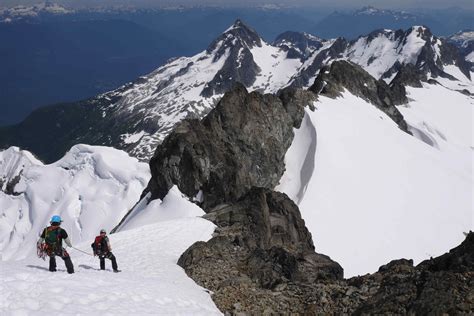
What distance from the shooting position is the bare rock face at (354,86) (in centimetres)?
9469

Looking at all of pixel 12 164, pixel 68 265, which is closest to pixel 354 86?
pixel 68 265

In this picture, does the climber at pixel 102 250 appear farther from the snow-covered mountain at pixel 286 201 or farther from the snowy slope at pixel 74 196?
the snowy slope at pixel 74 196

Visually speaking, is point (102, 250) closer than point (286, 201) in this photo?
Yes

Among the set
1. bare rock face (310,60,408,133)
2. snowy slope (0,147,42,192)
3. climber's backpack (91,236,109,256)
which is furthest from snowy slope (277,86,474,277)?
snowy slope (0,147,42,192)

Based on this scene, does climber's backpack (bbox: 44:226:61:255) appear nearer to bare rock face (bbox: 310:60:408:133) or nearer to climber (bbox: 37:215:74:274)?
climber (bbox: 37:215:74:274)

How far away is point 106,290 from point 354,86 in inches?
3623

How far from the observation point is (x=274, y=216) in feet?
138

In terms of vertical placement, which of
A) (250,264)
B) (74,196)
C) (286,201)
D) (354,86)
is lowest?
(250,264)

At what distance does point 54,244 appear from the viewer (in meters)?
19.4

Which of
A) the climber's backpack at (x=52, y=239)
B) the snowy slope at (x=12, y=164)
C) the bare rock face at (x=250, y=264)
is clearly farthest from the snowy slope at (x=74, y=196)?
the climber's backpack at (x=52, y=239)

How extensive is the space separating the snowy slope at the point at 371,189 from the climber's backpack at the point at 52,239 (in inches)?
1283

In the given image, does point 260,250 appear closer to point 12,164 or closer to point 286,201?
point 286,201

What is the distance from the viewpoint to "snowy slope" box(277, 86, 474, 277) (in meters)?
51.7

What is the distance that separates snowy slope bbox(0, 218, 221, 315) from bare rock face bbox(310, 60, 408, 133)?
73642 mm
